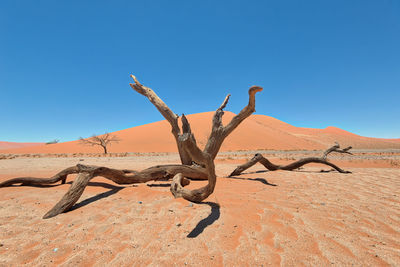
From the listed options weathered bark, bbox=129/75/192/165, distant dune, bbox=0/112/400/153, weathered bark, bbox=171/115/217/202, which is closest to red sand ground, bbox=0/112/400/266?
weathered bark, bbox=171/115/217/202

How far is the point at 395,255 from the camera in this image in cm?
177

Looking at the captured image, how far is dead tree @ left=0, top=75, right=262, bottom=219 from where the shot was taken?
78.1 inches

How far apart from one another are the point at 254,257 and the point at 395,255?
1.43 metres

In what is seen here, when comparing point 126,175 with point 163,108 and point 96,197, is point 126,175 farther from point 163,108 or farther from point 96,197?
point 163,108

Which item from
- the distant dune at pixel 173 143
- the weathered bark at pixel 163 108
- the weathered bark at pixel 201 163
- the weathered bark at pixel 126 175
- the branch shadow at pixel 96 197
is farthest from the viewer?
the distant dune at pixel 173 143

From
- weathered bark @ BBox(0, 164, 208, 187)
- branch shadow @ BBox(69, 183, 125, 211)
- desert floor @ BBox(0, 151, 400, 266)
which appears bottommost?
desert floor @ BBox(0, 151, 400, 266)

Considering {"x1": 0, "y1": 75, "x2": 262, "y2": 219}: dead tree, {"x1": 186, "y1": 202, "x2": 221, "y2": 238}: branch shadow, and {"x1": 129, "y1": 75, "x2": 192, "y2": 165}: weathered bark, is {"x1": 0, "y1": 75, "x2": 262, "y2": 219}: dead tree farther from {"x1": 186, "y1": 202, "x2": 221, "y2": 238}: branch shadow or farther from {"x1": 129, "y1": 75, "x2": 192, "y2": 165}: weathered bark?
{"x1": 186, "y1": 202, "x2": 221, "y2": 238}: branch shadow

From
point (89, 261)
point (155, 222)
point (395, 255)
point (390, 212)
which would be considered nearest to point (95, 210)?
point (155, 222)

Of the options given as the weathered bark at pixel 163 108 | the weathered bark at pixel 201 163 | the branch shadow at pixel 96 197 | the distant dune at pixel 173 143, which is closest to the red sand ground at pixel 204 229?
the branch shadow at pixel 96 197

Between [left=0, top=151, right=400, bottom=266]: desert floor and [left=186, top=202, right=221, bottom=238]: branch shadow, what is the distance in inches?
0.5

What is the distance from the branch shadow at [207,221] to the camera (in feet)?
7.07

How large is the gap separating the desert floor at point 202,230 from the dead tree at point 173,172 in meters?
0.31

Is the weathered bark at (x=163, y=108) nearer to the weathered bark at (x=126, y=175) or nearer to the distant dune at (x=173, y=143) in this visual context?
the weathered bark at (x=126, y=175)

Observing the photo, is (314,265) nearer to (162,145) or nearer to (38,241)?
(38,241)
